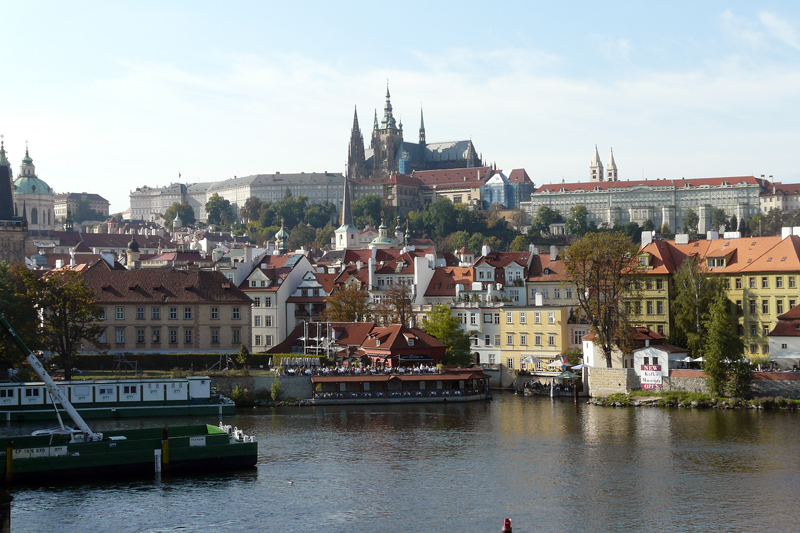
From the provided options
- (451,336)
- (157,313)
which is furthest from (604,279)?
(157,313)

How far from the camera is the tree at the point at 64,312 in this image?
71625 millimetres

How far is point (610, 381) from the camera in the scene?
73.0 meters

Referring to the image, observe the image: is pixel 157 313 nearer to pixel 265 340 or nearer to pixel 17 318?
pixel 17 318

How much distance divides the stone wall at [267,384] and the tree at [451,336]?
13.4 meters

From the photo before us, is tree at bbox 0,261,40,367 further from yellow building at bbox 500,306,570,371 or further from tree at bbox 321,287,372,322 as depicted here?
yellow building at bbox 500,306,570,371

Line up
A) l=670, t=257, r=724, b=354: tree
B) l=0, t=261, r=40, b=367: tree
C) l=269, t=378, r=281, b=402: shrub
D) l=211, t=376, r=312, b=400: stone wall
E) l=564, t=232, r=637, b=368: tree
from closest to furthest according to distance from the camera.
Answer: l=0, t=261, r=40, b=367: tree < l=269, t=378, r=281, b=402: shrub < l=211, t=376, r=312, b=400: stone wall < l=564, t=232, r=637, b=368: tree < l=670, t=257, r=724, b=354: tree

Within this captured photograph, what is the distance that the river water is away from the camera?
129 feet

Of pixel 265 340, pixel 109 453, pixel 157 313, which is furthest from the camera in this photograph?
pixel 265 340

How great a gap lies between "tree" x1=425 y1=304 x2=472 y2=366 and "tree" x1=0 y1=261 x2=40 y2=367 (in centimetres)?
2810

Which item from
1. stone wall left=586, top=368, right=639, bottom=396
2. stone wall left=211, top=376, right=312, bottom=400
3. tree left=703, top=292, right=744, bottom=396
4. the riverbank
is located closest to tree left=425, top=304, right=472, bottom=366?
stone wall left=586, top=368, right=639, bottom=396

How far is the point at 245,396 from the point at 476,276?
3107 cm

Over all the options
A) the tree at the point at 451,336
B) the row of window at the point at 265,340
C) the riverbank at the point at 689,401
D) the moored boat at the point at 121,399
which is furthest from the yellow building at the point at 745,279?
the moored boat at the point at 121,399

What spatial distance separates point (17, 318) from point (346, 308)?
27789 millimetres

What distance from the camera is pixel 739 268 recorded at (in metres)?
81.5
